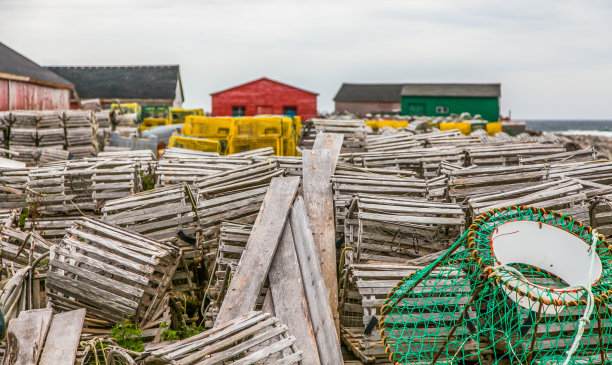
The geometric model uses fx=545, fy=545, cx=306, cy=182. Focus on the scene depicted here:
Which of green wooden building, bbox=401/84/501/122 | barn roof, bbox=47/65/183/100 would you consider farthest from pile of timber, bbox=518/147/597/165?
green wooden building, bbox=401/84/501/122

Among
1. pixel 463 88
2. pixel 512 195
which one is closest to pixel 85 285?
pixel 512 195

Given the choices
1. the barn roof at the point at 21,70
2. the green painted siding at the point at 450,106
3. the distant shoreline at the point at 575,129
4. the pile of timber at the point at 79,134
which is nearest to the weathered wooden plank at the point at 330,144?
the pile of timber at the point at 79,134

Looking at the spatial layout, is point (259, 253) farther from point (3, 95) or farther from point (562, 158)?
point (3, 95)

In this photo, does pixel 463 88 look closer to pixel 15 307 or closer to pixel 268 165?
pixel 268 165

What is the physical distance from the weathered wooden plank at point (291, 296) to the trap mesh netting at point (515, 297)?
22.5 inches

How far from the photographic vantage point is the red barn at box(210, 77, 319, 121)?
27.3m

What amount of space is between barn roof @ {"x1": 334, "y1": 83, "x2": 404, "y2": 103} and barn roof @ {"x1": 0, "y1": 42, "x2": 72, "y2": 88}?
2761 cm

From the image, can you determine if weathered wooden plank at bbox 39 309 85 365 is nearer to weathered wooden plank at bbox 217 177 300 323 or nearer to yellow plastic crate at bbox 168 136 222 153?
weathered wooden plank at bbox 217 177 300 323

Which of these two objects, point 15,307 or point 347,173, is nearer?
point 15,307

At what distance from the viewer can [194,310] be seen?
5574 mm

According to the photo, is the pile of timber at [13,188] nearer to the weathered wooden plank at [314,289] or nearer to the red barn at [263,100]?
the weathered wooden plank at [314,289]

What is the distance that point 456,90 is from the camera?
1523 inches

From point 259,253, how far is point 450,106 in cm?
3481

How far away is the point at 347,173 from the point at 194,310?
2.29 m
